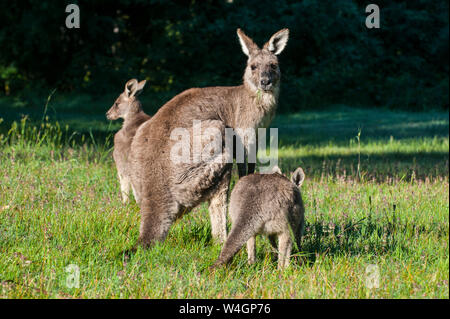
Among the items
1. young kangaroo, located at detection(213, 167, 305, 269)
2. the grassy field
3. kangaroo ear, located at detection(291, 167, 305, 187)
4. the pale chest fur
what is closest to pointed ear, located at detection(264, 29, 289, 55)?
the pale chest fur

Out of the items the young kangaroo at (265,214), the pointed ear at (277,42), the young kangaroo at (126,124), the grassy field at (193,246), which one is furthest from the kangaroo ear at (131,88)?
the young kangaroo at (265,214)

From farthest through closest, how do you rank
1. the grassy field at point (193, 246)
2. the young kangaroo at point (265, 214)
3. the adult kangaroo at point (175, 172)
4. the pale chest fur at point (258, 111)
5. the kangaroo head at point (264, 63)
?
the kangaroo head at point (264, 63) < the pale chest fur at point (258, 111) < the adult kangaroo at point (175, 172) < the young kangaroo at point (265, 214) < the grassy field at point (193, 246)

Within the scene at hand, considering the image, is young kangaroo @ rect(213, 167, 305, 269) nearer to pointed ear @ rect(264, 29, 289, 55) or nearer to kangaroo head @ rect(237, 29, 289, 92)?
kangaroo head @ rect(237, 29, 289, 92)

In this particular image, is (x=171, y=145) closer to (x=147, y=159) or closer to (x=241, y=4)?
(x=147, y=159)

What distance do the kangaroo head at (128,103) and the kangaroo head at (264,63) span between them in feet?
5.34

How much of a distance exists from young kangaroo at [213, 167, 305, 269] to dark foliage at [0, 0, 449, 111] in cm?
1347

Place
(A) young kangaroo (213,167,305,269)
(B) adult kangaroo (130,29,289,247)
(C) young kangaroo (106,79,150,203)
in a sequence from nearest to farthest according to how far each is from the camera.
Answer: (A) young kangaroo (213,167,305,269), (B) adult kangaroo (130,29,289,247), (C) young kangaroo (106,79,150,203)

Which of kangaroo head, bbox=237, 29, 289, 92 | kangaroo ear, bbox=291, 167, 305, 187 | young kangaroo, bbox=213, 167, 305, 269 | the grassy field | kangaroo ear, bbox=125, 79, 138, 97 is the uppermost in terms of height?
kangaroo head, bbox=237, 29, 289, 92

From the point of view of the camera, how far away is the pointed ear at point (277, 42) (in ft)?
17.4

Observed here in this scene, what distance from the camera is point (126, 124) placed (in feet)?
20.9

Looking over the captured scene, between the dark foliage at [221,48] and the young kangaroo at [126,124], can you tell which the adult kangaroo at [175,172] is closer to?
the young kangaroo at [126,124]

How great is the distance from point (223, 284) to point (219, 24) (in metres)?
15.2

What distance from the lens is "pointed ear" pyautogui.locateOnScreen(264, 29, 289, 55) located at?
5301 mm

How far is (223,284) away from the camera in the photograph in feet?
11.1
